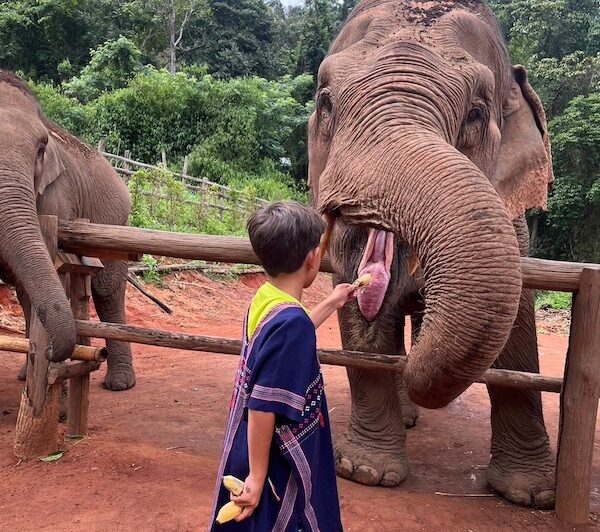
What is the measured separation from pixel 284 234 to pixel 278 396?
0.44 metres

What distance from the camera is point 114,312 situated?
6.14 meters

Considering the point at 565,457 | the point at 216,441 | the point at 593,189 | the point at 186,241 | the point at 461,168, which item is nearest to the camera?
the point at 461,168

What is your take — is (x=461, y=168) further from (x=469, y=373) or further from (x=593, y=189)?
(x=593, y=189)

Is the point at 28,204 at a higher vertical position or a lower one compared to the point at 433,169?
lower

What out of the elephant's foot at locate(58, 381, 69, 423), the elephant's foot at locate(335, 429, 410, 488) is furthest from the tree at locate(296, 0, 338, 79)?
the elephant's foot at locate(335, 429, 410, 488)

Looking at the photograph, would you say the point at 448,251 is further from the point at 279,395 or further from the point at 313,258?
the point at 279,395

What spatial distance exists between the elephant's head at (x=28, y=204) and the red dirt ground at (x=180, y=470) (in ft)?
2.26

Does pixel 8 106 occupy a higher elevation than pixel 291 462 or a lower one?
higher

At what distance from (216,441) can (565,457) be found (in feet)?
6.94

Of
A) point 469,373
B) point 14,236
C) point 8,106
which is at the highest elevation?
point 8,106

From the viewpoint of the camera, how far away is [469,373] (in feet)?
6.88

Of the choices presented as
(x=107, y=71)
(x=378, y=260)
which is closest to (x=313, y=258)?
(x=378, y=260)

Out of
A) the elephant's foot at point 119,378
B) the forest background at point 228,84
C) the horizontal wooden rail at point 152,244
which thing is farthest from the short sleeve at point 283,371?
the forest background at point 228,84

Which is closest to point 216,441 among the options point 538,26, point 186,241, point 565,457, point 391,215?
point 186,241
